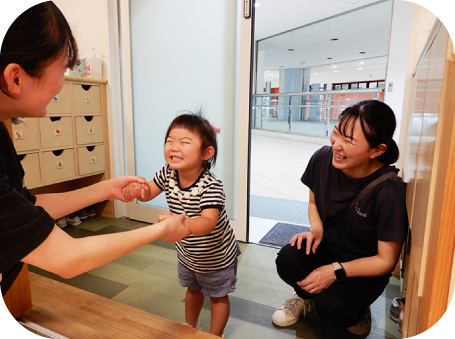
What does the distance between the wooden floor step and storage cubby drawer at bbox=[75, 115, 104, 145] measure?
4.38 feet

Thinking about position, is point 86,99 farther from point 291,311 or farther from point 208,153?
point 291,311

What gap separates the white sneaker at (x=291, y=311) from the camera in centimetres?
132

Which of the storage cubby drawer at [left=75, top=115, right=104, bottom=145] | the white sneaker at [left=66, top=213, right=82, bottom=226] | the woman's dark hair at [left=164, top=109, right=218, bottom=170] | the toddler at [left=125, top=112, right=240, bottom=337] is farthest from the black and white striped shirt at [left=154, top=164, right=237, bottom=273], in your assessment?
the white sneaker at [left=66, top=213, right=82, bottom=226]

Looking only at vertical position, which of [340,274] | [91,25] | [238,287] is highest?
[91,25]

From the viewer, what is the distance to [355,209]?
1.19m

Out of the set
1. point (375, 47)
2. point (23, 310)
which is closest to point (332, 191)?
point (23, 310)

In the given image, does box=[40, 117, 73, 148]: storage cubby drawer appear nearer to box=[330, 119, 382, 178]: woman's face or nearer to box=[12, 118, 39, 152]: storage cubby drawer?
box=[12, 118, 39, 152]: storage cubby drawer

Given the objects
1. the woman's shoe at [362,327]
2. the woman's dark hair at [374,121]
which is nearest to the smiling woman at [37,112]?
the woman's dark hair at [374,121]

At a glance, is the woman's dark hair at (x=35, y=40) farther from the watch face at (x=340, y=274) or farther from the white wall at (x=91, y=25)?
the white wall at (x=91, y=25)

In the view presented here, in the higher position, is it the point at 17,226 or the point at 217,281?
the point at 17,226

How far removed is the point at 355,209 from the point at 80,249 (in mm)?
936

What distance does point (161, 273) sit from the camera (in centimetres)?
175

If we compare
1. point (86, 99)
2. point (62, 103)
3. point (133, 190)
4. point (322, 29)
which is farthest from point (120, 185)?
point (322, 29)

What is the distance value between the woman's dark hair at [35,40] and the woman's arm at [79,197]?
471 mm
